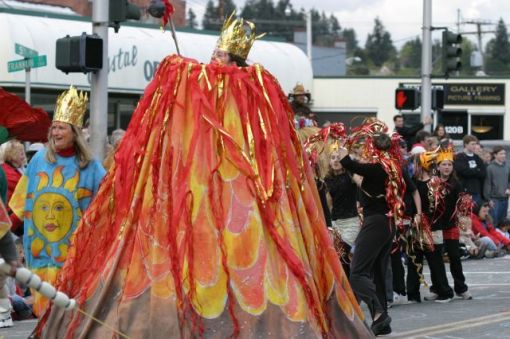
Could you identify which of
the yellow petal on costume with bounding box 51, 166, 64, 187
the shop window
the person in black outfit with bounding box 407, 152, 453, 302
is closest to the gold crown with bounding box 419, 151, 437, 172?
the person in black outfit with bounding box 407, 152, 453, 302

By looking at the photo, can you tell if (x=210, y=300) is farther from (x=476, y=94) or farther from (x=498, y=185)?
(x=476, y=94)

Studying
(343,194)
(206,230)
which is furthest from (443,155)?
(206,230)

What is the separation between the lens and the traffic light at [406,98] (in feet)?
75.3

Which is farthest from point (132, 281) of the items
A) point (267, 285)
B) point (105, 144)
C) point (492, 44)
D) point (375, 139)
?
point (492, 44)

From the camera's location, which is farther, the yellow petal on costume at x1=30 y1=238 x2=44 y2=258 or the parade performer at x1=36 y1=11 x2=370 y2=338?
the yellow petal on costume at x1=30 y1=238 x2=44 y2=258

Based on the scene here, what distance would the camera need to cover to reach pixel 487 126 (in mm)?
45688

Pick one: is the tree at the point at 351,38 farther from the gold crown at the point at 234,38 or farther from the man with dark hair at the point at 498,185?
the gold crown at the point at 234,38

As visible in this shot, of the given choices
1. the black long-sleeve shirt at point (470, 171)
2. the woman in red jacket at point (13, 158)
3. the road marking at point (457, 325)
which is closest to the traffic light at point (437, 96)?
the black long-sleeve shirt at point (470, 171)

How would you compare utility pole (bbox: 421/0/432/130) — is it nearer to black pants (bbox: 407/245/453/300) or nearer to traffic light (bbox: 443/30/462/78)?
traffic light (bbox: 443/30/462/78)

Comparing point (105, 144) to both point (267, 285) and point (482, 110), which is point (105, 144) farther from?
point (482, 110)

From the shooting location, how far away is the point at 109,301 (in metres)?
7.77

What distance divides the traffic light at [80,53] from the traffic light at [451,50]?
1011 centimetres

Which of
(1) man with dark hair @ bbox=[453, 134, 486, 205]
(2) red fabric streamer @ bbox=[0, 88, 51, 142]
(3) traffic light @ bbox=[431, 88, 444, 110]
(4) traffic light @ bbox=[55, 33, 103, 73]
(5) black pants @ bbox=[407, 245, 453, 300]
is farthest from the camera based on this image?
(3) traffic light @ bbox=[431, 88, 444, 110]

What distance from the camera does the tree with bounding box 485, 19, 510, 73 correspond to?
122562mm
